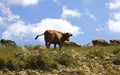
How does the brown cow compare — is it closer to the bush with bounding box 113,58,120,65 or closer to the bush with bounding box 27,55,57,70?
the bush with bounding box 113,58,120,65

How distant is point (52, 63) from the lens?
15.7 metres

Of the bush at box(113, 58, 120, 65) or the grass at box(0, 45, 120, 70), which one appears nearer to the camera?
the grass at box(0, 45, 120, 70)

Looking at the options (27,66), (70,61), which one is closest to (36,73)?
(27,66)

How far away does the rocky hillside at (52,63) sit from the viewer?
15.1 meters

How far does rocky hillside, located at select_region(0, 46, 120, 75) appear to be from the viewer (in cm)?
1510

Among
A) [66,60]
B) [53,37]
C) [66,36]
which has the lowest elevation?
[66,60]

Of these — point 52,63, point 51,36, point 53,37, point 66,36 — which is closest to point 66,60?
point 52,63

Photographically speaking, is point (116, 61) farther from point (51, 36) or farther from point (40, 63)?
point (51, 36)

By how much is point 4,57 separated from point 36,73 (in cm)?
132

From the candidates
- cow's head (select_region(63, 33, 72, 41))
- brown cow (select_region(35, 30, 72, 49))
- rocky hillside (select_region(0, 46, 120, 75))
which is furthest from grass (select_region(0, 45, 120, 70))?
cow's head (select_region(63, 33, 72, 41))

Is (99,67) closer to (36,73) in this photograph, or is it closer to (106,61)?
(106,61)

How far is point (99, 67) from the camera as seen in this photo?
640 inches

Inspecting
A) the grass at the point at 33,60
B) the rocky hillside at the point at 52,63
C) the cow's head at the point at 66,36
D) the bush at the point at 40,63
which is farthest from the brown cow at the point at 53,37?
the bush at the point at 40,63

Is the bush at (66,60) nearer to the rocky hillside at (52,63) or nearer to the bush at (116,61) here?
the rocky hillside at (52,63)
